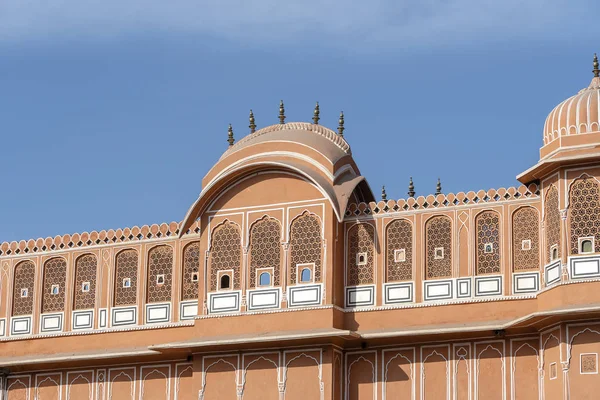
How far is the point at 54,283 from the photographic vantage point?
90.3 ft

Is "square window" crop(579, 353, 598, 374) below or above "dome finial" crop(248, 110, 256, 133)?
below

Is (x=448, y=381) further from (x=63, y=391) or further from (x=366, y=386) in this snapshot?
(x=63, y=391)

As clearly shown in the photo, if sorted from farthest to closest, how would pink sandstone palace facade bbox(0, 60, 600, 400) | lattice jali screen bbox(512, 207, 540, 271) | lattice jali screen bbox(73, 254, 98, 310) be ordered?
lattice jali screen bbox(73, 254, 98, 310), lattice jali screen bbox(512, 207, 540, 271), pink sandstone palace facade bbox(0, 60, 600, 400)

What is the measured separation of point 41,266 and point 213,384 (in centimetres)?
493

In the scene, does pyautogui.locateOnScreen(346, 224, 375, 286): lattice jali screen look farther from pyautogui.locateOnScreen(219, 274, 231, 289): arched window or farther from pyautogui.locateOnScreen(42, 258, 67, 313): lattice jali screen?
pyautogui.locateOnScreen(42, 258, 67, 313): lattice jali screen

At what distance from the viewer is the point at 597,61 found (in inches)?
949

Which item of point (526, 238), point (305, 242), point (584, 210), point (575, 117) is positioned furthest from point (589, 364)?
point (305, 242)

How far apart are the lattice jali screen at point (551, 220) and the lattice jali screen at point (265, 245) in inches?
191

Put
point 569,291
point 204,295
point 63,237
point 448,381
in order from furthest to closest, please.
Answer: point 63,237, point 204,295, point 448,381, point 569,291

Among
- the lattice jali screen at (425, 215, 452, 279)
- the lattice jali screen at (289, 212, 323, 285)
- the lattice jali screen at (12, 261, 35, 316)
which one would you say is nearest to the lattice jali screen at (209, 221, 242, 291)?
the lattice jali screen at (289, 212, 323, 285)

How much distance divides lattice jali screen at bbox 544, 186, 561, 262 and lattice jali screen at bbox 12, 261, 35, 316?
1045 centimetres

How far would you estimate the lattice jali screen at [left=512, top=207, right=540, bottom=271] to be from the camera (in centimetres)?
2350

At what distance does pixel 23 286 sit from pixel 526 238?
33.6 feet

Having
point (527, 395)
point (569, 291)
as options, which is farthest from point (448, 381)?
point (569, 291)
